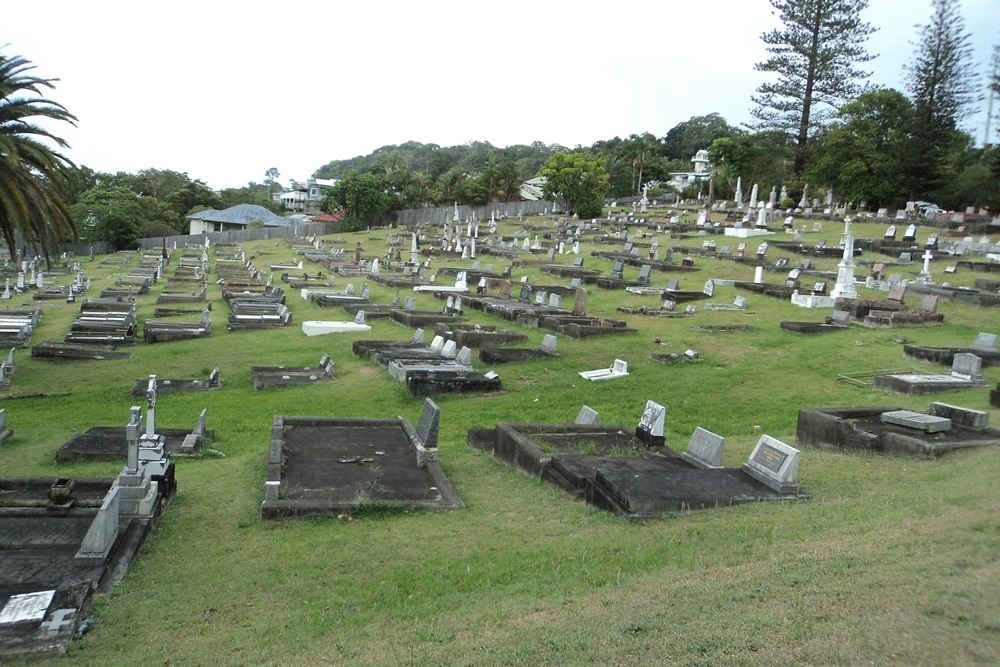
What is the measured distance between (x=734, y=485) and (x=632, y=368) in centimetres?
755

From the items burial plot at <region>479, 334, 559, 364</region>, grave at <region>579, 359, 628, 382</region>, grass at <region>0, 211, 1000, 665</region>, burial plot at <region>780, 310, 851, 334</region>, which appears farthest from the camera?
burial plot at <region>780, 310, 851, 334</region>

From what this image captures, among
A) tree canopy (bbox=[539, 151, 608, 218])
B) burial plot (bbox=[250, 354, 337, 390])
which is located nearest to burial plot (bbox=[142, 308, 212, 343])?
burial plot (bbox=[250, 354, 337, 390])

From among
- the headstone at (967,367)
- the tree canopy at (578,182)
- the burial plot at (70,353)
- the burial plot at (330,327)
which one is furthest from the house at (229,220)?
the headstone at (967,367)

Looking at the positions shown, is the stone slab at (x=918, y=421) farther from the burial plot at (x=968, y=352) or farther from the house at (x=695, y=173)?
the house at (x=695, y=173)

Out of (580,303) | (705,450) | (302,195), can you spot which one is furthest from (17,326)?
(302,195)

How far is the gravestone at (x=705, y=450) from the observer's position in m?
9.36

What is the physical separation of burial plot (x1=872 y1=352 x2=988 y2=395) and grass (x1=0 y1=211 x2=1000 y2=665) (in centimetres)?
42

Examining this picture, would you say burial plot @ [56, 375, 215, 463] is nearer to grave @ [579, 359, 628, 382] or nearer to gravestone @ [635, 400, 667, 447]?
gravestone @ [635, 400, 667, 447]

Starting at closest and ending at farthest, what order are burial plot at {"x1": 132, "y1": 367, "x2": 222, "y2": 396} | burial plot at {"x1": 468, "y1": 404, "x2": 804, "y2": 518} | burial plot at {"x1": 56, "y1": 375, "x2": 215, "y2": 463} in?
burial plot at {"x1": 468, "y1": 404, "x2": 804, "y2": 518}
burial plot at {"x1": 56, "y1": 375, "x2": 215, "y2": 463}
burial plot at {"x1": 132, "y1": 367, "x2": 222, "y2": 396}

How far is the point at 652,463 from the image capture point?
371 inches

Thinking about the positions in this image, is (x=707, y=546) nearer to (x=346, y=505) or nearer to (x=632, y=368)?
(x=346, y=505)

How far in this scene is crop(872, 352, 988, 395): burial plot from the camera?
1316cm

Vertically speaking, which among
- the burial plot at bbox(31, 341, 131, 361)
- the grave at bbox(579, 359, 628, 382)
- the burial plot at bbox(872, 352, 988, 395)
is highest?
the burial plot at bbox(872, 352, 988, 395)

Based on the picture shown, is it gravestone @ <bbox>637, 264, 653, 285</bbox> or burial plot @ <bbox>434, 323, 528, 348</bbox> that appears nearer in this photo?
burial plot @ <bbox>434, 323, 528, 348</bbox>
